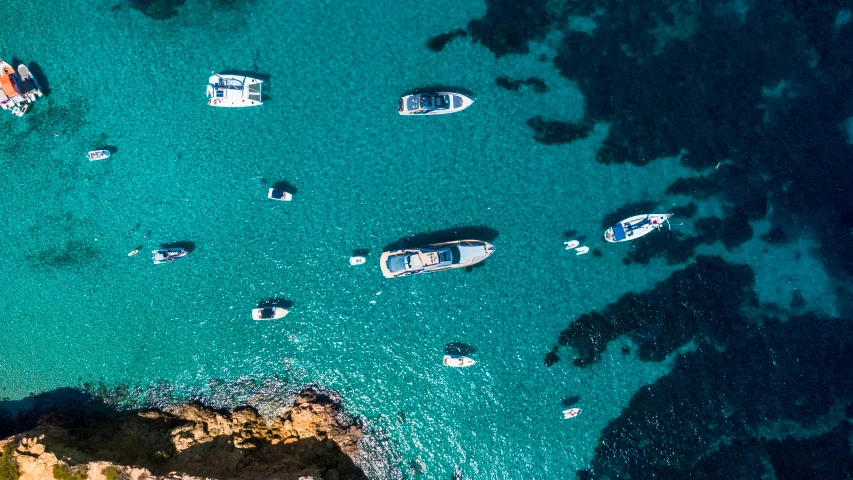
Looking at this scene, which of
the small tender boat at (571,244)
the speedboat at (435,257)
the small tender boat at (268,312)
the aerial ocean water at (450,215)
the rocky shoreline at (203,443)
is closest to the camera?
the rocky shoreline at (203,443)

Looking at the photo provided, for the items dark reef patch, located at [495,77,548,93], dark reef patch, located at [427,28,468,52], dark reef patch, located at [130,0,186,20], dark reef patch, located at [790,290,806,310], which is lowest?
dark reef patch, located at [790,290,806,310]

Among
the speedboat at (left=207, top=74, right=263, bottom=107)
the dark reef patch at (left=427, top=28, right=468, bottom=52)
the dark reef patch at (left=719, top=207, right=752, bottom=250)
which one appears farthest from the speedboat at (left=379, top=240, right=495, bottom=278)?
the dark reef patch at (left=719, top=207, right=752, bottom=250)

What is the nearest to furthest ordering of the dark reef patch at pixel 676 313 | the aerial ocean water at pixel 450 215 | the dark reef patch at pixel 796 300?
the aerial ocean water at pixel 450 215 < the dark reef patch at pixel 676 313 < the dark reef patch at pixel 796 300

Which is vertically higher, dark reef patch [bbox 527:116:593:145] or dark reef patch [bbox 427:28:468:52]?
dark reef patch [bbox 427:28:468:52]

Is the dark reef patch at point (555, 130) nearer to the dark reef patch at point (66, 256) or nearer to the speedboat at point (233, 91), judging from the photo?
the speedboat at point (233, 91)

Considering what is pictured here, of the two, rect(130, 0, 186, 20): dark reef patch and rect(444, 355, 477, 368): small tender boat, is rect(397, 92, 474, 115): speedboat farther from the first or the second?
rect(130, 0, 186, 20): dark reef patch

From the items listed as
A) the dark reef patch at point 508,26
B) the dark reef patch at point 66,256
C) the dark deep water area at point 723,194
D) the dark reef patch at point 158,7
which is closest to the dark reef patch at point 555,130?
the dark deep water area at point 723,194

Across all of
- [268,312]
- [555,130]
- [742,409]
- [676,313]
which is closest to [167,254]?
[268,312]
